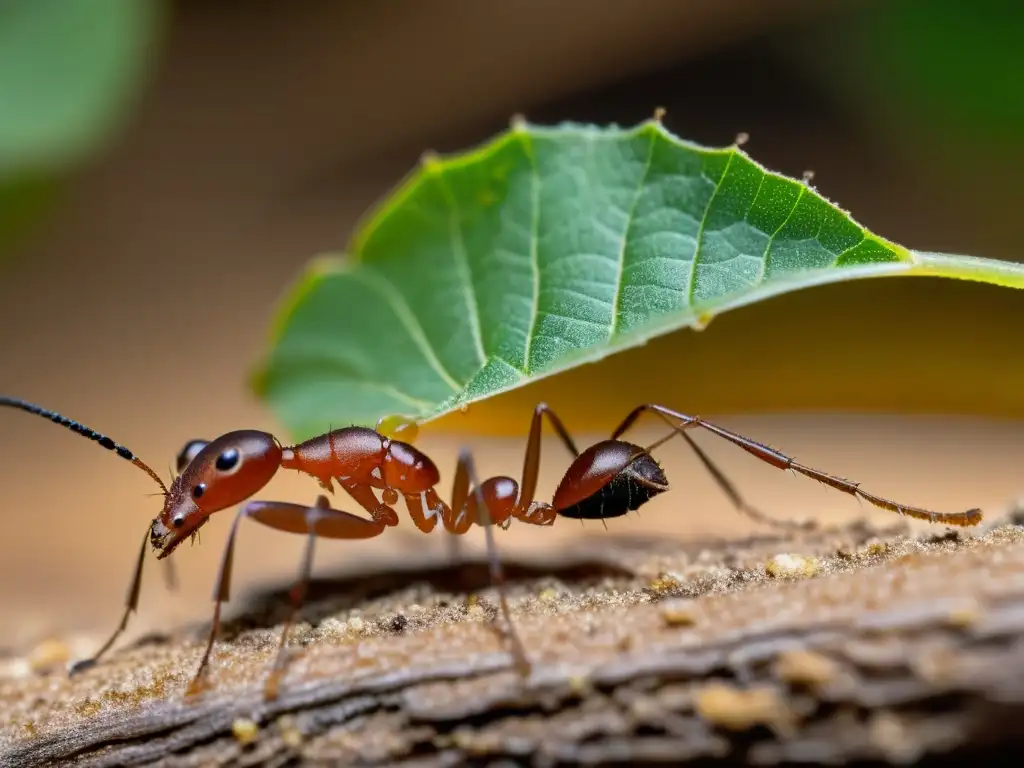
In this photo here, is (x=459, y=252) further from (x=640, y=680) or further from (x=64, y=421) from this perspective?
(x=640, y=680)

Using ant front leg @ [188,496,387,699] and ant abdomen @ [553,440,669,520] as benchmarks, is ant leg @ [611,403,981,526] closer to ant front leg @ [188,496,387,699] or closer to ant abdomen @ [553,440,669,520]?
ant abdomen @ [553,440,669,520]

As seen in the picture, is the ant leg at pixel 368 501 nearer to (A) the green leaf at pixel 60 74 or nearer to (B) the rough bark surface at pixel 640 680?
(B) the rough bark surface at pixel 640 680

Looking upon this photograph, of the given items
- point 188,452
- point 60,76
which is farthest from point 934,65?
point 60,76

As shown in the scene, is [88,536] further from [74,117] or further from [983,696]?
[983,696]

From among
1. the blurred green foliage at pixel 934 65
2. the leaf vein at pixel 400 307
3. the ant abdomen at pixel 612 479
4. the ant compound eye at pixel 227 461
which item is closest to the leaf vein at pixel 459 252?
the leaf vein at pixel 400 307

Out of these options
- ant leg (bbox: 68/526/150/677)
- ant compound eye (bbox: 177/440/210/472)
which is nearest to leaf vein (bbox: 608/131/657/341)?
ant compound eye (bbox: 177/440/210/472)
